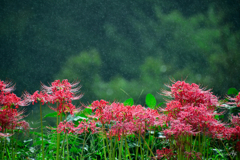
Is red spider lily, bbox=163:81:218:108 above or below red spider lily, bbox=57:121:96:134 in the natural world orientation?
above

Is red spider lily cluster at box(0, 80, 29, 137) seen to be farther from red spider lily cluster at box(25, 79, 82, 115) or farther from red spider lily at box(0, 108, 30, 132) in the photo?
red spider lily cluster at box(25, 79, 82, 115)

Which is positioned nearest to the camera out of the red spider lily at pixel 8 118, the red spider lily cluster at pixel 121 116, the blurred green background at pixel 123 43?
the red spider lily cluster at pixel 121 116

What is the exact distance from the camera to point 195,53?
955 cm

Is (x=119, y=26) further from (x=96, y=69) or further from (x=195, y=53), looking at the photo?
(x=195, y=53)

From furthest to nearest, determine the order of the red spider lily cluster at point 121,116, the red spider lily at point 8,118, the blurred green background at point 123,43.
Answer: the blurred green background at point 123,43
the red spider lily at point 8,118
the red spider lily cluster at point 121,116

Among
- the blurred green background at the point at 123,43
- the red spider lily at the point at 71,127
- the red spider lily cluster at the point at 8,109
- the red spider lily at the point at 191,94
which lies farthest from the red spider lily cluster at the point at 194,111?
the blurred green background at the point at 123,43

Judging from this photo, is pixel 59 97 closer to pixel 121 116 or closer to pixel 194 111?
pixel 121 116

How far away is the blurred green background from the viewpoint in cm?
867

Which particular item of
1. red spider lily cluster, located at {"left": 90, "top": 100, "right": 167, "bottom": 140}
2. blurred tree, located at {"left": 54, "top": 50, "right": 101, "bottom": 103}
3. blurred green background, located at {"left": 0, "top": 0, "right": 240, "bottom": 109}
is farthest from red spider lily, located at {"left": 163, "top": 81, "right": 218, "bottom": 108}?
blurred tree, located at {"left": 54, "top": 50, "right": 101, "bottom": 103}

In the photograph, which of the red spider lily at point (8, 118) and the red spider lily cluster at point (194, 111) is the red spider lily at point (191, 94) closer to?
the red spider lily cluster at point (194, 111)

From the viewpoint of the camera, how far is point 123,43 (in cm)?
979

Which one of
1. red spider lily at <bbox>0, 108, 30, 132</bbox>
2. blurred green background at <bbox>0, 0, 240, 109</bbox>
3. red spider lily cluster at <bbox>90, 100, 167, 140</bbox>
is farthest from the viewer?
blurred green background at <bbox>0, 0, 240, 109</bbox>

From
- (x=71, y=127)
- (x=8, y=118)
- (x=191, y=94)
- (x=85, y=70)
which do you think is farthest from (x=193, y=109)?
(x=85, y=70)

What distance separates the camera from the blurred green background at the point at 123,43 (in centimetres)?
867
